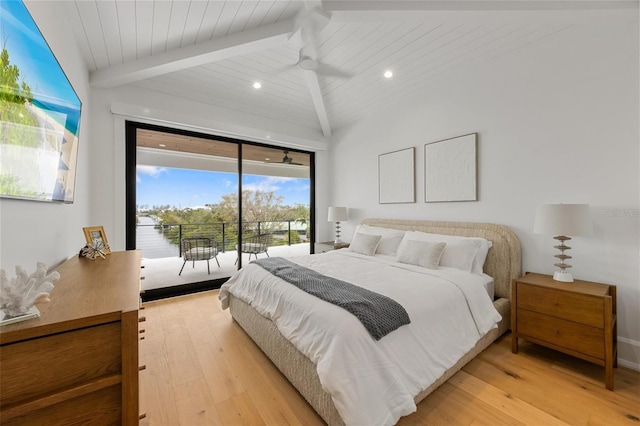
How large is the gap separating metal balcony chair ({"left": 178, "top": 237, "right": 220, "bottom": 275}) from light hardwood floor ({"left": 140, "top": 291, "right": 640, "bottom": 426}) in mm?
1675

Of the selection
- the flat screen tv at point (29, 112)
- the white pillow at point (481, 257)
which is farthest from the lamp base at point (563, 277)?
the flat screen tv at point (29, 112)

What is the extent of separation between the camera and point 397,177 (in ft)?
12.6

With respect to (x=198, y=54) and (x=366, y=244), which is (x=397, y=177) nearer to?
(x=366, y=244)

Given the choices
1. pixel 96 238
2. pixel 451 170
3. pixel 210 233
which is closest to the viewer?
pixel 96 238

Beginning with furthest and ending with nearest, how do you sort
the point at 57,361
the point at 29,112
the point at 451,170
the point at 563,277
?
the point at 451,170, the point at 563,277, the point at 29,112, the point at 57,361

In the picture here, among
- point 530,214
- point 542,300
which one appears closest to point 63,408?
point 542,300

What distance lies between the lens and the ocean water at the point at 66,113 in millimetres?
1294

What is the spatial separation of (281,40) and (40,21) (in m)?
1.80

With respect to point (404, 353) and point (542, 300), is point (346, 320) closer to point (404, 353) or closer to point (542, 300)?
point (404, 353)

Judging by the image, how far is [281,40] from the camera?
2604 mm

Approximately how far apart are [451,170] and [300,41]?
2295mm

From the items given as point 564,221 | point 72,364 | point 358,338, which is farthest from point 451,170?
point 72,364

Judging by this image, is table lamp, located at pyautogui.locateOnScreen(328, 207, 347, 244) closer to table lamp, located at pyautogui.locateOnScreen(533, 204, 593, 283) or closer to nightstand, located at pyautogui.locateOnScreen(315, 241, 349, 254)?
nightstand, located at pyautogui.locateOnScreen(315, 241, 349, 254)

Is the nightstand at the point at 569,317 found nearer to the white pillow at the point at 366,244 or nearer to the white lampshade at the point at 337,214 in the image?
the white pillow at the point at 366,244
